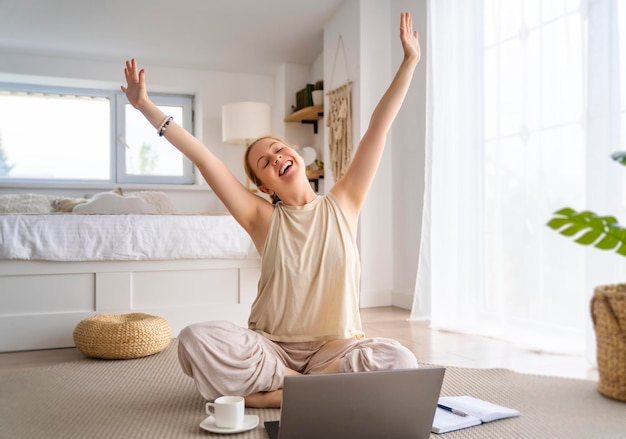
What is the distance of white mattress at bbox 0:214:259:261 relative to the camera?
2.77 m

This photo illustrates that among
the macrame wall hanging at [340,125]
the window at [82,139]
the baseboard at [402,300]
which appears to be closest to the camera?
the baseboard at [402,300]

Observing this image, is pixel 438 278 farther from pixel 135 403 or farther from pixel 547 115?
pixel 135 403

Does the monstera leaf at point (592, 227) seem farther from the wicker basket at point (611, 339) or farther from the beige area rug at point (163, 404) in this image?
the beige area rug at point (163, 404)

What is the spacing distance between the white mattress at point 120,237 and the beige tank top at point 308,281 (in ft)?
4.47

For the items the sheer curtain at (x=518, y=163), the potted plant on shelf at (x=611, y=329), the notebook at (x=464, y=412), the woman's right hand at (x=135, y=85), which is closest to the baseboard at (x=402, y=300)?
the sheer curtain at (x=518, y=163)

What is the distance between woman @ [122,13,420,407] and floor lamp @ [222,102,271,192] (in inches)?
123

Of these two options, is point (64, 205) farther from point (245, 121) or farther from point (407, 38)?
point (407, 38)

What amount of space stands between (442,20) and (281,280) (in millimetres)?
2263

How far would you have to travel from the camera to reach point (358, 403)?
1.31 metres

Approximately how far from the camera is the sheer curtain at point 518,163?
2.31m

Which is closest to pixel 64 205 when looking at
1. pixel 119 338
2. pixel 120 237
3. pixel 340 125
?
pixel 120 237

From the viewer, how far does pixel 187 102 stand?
554cm

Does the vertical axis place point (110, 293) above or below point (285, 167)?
below

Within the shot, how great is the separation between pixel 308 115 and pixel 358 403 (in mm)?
3914
